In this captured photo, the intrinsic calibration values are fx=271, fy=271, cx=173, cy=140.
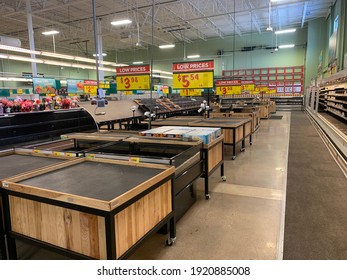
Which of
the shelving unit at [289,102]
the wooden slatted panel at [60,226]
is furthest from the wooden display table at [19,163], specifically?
the shelving unit at [289,102]

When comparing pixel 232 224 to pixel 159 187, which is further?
pixel 232 224

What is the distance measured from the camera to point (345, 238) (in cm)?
292

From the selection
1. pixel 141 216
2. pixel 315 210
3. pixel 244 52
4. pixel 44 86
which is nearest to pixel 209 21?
pixel 244 52

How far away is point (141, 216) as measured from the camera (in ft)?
7.20

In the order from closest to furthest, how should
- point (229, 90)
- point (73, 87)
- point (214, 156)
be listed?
point (214, 156)
point (229, 90)
point (73, 87)

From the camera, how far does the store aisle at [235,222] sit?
2715mm

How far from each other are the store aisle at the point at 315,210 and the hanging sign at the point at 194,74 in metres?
2.73

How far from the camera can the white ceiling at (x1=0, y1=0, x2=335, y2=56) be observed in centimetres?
1474

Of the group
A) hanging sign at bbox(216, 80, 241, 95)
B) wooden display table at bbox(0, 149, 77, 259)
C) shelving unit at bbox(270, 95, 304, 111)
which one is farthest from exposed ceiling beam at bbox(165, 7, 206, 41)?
wooden display table at bbox(0, 149, 77, 259)

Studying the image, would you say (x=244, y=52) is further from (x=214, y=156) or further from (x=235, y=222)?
(x=235, y=222)

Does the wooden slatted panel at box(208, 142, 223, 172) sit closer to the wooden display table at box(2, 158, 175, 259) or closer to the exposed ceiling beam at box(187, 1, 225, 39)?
the wooden display table at box(2, 158, 175, 259)

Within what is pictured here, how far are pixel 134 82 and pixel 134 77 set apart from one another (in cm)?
13
